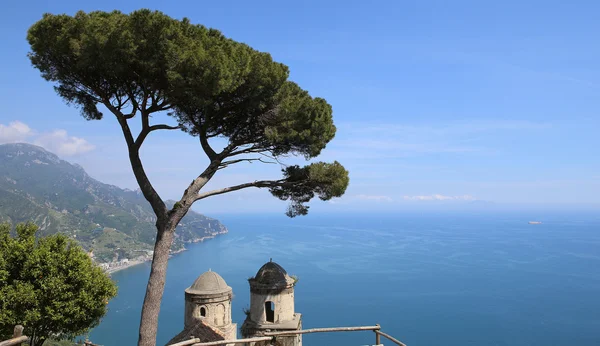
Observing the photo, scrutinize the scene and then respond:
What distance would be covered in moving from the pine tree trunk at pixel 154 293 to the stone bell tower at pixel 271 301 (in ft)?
15.4

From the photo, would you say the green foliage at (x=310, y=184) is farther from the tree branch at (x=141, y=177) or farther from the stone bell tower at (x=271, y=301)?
the tree branch at (x=141, y=177)

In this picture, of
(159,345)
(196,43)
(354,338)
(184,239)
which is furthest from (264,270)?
(184,239)

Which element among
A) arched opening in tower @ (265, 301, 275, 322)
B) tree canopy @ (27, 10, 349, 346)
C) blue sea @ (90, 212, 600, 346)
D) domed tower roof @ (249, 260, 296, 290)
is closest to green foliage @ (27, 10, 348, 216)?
tree canopy @ (27, 10, 349, 346)

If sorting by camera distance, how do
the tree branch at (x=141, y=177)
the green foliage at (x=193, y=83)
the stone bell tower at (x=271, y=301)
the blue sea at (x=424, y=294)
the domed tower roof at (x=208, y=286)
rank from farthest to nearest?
1. the blue sea at (x=424, y=294)
2. the domed tower roof at (x=208, y=286)
3. the stone bell tower at (x=271, y=301)
4. the tree branch at (x=141, y=177)
5. the green foliage at (x=193, y=83)

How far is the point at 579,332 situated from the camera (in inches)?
2116

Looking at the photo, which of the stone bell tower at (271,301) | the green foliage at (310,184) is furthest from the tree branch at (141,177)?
the stone bell tower at (271,301)

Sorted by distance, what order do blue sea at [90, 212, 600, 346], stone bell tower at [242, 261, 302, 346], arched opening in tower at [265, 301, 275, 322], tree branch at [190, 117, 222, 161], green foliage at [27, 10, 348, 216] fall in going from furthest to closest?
blue sea at [90, 212, 600, 346] < arched opening in tower at [265, 301, 275, 322] < stone bell tower at [242, 261, 302, 346] < tree branch at [190, 117, 222, 161] < green foliage at [27, 10, 348, 216]

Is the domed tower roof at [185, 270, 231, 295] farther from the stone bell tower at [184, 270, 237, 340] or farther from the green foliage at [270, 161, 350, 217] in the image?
the green foliage at [270, 161, 350, 217]

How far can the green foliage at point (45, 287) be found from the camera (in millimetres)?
11102

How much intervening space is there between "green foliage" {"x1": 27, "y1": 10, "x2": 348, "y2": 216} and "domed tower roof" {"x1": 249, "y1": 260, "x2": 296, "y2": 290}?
2628 millimetres

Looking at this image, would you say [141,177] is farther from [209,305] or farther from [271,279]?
[209,305]

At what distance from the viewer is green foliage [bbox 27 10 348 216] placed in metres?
9.08

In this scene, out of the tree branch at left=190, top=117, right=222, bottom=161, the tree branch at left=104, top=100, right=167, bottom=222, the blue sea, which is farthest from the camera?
the blue sea

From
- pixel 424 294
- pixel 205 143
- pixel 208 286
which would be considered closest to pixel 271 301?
pixel 208 286
